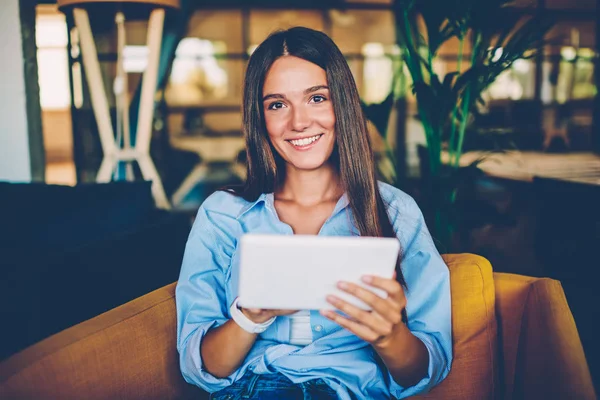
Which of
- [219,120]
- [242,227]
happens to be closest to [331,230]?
[242,227]

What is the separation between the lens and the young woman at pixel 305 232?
1.29 meters

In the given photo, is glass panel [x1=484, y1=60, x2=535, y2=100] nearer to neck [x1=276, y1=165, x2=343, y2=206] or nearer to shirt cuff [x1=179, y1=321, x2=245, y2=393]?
neck [x1=276, y1=165, x2=343, y2=206]

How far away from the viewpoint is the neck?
154 centimetres

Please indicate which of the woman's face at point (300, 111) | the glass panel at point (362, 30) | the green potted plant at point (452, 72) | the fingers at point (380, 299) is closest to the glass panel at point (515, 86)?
the glass panel at point (362, 30)

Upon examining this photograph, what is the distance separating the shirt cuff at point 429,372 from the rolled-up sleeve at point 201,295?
1.37ft

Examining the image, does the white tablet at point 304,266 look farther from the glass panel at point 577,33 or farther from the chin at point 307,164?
the glass panel at point 577,33

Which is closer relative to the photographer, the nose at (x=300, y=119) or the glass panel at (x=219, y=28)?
the nose at (x=300, y=119)

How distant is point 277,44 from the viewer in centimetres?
142

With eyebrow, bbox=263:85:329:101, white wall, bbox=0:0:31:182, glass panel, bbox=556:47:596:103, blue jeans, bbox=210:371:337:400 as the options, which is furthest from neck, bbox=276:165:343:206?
glass panel, bbox=556:47:596:103

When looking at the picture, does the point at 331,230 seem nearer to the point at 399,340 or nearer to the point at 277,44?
the point at 399,340

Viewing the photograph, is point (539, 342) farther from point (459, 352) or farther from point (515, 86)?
point (515, 86)

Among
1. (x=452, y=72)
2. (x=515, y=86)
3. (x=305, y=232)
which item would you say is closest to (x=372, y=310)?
(x=305, y=232)

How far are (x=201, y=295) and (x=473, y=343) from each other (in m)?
0.74

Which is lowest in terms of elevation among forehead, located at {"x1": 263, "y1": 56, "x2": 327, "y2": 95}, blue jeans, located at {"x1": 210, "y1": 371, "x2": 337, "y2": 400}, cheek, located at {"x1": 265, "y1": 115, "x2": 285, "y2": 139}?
blue jeans, located at {"x1": 210, "y1": 371, "x2": 337, "y2": 400}
